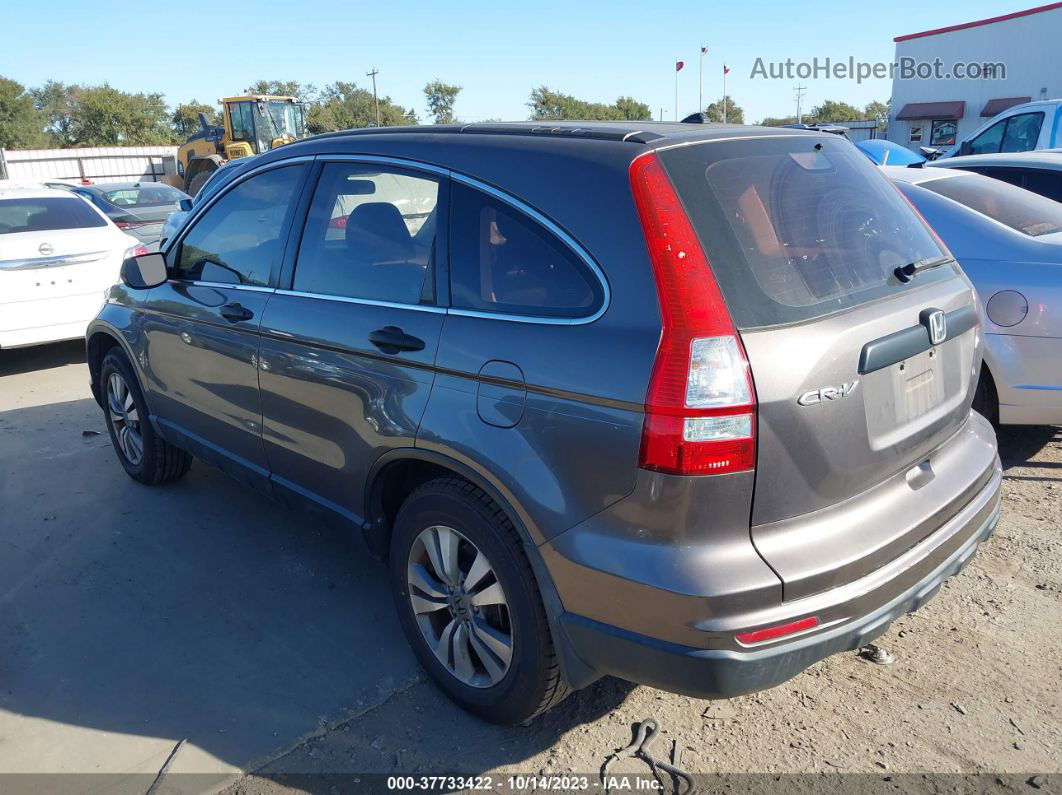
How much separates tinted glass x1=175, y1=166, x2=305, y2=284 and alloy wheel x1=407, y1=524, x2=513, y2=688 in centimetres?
143

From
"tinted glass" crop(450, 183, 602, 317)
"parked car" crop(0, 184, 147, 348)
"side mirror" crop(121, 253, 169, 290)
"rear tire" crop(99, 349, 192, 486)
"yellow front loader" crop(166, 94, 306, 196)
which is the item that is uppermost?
"yellow front loader" crop(166, 94, 306, 196)

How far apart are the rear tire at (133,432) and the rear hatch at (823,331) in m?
3.55

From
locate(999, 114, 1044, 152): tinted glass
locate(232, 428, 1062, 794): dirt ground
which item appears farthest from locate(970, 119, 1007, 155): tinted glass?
locate(232, 428, 1062, 794): dirt ground

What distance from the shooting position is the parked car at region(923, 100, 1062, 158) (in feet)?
40.3

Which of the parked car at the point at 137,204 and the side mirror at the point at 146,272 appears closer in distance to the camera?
the side mirror at the point at 146,272

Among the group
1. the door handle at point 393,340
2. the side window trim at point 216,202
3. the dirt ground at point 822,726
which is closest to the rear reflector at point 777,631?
the dirt ground at point 822,726

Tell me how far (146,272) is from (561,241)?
2.56m

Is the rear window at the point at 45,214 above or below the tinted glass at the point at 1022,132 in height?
above

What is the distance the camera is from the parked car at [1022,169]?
603 centimetres

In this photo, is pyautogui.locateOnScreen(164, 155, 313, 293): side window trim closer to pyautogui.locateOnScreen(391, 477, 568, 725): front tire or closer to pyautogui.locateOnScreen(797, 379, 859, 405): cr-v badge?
pyautogui.locateOnScreen(391, 477, 568, 725): front tire

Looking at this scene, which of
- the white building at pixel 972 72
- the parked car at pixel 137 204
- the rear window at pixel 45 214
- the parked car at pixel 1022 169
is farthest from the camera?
the white building at pixel 972 72

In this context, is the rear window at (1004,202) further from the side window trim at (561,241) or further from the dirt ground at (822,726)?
the side window trim at (561,241)

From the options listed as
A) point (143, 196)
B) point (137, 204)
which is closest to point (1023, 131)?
point (137, 204)

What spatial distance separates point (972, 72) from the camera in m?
33.7
